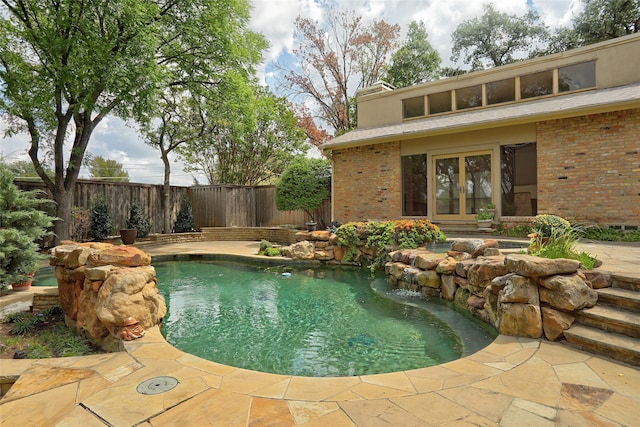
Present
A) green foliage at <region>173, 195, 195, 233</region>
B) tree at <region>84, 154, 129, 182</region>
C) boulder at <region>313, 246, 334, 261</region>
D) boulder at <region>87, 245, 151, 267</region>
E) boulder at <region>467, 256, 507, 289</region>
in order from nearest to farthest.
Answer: boulder at <region>87, 245, 151, 267</region>, boulder at <region>467, 256, 507, 289</region>, boulder at <region>313, 246, 334, 261</region>, green foliage at <region>173, 195, 195, 233</region>, tree at <region>84, 154, 129, 182</region>

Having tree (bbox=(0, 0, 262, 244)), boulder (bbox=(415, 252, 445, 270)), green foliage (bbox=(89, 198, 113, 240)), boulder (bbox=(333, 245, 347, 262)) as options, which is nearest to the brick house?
boulder (bbox=(333, 245, 347, 262))

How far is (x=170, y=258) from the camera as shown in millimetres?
9055

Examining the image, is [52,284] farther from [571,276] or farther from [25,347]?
[571,276]

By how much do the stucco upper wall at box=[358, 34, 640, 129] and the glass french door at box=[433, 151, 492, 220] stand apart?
253 centimetres

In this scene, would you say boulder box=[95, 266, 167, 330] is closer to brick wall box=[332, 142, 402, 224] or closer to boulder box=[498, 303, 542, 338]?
boulder box=[498, 303, 542, 338]

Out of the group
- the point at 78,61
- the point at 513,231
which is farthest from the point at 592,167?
the point at 78,61

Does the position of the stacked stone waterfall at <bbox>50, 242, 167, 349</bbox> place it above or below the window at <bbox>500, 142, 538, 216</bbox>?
below

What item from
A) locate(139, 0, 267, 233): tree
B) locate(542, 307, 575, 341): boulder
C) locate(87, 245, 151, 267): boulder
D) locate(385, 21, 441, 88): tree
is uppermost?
locate(385, 21, 441, 88): tree

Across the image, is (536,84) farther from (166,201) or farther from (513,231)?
(166,201)

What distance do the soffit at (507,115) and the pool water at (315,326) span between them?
504 cm

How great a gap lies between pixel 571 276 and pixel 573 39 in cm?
1983

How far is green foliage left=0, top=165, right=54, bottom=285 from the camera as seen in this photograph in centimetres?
446

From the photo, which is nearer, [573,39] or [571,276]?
[571,276]

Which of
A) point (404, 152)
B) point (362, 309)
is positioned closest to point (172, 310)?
point (362, 309)
